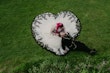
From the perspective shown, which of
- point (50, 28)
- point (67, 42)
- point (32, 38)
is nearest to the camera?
point (67, 42)

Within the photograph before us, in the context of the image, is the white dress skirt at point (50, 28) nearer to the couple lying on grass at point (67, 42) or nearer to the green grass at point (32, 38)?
the couple lying on grass at point (67, 42)

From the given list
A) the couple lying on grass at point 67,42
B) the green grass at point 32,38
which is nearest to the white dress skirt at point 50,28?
the couple lying on grass at point 67,42

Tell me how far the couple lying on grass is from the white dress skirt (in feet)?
0.51

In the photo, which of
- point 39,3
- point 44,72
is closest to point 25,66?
point 44,72

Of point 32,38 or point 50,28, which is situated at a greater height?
point 50,28

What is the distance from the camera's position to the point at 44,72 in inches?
357

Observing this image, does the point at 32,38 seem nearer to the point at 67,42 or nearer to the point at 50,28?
the point at 50,28

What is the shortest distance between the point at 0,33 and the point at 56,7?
2369 mm

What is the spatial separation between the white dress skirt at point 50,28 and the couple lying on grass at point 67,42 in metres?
0.16

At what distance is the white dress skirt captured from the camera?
34.3 ft

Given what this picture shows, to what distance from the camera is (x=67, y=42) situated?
10.4 m

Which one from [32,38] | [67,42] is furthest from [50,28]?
[32,38]

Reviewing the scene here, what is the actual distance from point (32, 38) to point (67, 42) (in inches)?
54.8

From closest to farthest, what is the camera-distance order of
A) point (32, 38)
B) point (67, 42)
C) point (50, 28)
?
point (67, 42) → point (50, 28) → point (32, 38)
